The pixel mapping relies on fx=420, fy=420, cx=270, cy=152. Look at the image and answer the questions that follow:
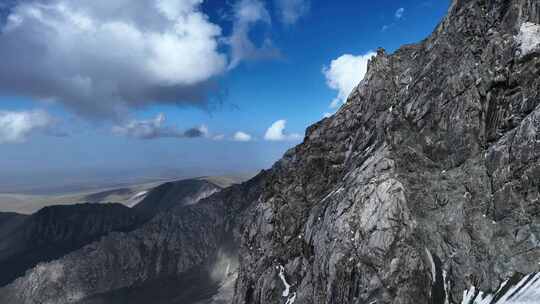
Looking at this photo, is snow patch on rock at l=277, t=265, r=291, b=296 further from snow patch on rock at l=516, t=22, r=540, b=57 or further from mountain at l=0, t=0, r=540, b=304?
snow patch on rock at l=516, t=22, r=540, b=57

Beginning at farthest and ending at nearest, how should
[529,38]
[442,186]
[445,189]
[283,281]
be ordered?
1. [283,281]
2. [442,186]
3. [445,189]
4. [529,38]

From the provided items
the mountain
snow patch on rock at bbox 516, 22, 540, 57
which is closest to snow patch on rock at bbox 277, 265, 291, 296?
the mountain

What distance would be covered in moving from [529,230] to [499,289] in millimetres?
7805

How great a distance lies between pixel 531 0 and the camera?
2350 inches

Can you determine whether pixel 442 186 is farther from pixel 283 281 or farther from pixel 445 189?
pixel 283 281

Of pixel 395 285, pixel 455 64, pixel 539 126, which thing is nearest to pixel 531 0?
pixel 455 64

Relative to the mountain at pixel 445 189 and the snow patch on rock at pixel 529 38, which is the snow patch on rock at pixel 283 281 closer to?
the mountain at pixel 445 189

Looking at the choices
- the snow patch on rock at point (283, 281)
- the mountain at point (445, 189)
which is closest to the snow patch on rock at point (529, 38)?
the mountain at point (445, 189)

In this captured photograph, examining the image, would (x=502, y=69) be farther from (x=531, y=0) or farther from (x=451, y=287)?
(x=451, y=287)

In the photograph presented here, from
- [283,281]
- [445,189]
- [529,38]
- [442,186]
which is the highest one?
[529,38]

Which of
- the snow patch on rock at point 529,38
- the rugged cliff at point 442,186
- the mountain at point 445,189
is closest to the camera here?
the mountain at point 445,189

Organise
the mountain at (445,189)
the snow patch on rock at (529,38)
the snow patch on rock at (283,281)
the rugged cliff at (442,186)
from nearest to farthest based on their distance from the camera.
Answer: the mountain at (445,189) < the rugged cliff at (442,186) < the snow patch on rock at (529,38) < the snow patch on rock at (283,281)

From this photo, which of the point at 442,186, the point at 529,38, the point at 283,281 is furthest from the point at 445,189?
the point at 283,281

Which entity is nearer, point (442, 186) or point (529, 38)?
point (529, 38)
